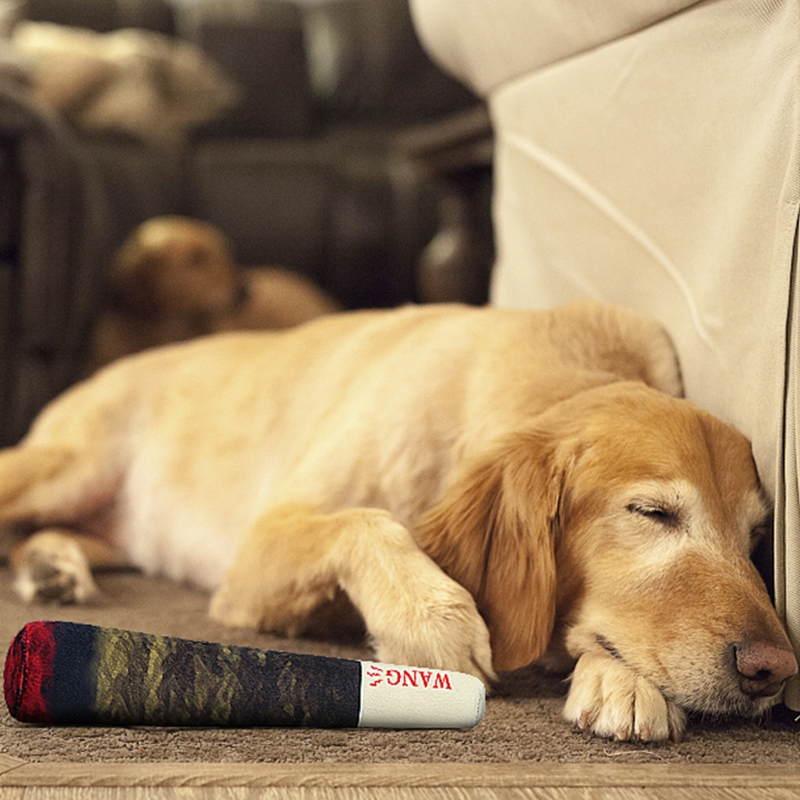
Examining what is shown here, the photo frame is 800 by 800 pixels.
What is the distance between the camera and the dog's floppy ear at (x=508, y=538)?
1.61 meters

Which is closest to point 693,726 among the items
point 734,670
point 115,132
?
point 734,670

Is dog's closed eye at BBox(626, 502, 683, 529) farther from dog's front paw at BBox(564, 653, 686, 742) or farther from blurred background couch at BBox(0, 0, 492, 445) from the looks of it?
blurred background couch at BBox(0, 0, 492, 445)

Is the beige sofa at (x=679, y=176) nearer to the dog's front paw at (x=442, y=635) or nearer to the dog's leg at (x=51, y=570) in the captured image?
the dog's front paw at (x=442, y=635)

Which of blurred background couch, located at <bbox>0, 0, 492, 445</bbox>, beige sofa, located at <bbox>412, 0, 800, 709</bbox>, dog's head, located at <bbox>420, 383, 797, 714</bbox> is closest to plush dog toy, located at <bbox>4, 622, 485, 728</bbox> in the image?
dog's head, located at <bbox>420, 383, 797, 714</bbox>

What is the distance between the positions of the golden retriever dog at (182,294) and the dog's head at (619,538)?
107 inches

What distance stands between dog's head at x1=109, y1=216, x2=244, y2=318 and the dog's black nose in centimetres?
340

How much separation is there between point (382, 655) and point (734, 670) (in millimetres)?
512

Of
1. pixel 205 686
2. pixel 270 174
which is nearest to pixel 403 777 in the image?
pixel 205 686

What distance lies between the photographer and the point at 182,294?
448 cm

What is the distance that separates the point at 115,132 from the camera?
224 inches

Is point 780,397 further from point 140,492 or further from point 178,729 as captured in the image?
point 140,492

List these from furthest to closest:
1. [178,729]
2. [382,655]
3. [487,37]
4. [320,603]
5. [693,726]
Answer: [487,37] → [320,603] → [382,655] → [693,726] → [178,729]

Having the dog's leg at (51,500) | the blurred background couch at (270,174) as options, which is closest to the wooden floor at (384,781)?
the dog's leg at (51,500)

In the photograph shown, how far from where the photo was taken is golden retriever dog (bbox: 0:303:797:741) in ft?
4.92
